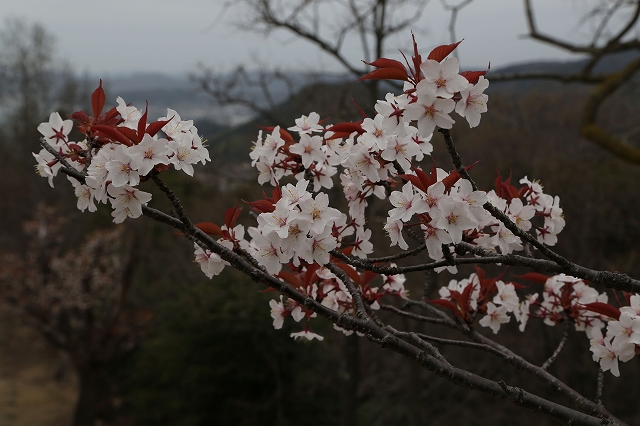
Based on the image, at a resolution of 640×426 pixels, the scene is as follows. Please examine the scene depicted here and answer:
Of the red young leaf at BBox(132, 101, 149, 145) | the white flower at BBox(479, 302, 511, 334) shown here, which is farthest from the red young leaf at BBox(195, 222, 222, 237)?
the white flower at BBox(479, 302, 511, 334)

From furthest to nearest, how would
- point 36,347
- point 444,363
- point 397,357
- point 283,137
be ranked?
point 36,347
point 397,357
point 283,137
point 444,363

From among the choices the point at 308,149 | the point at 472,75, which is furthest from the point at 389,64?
the point at 308,149

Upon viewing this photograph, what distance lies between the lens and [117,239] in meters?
10.6

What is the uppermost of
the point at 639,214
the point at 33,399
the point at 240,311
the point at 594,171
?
the point at 594,171

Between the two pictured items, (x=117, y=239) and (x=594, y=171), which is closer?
(x=594, y=171)

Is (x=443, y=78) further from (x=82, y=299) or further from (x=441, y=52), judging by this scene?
(x=82, y=299)

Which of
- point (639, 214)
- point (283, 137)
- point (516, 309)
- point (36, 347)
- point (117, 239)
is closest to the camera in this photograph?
point (283, 137)

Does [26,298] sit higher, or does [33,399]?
[26,298]

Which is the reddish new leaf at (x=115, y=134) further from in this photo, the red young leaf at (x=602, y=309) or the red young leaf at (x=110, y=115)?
the red young leaf at (x=602, y=309)

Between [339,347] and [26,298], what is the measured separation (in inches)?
224

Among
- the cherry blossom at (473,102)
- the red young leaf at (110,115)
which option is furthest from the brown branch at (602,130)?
the red young leaf at (110,115)

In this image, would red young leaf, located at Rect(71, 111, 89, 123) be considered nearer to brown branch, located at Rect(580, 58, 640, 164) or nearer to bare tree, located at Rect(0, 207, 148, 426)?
brown branch, located at Rect(580, 58, 640, 164)

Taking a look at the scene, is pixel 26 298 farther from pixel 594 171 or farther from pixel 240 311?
pixel 594 171

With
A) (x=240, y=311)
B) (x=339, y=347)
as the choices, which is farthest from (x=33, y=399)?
(x=339, y=347)
